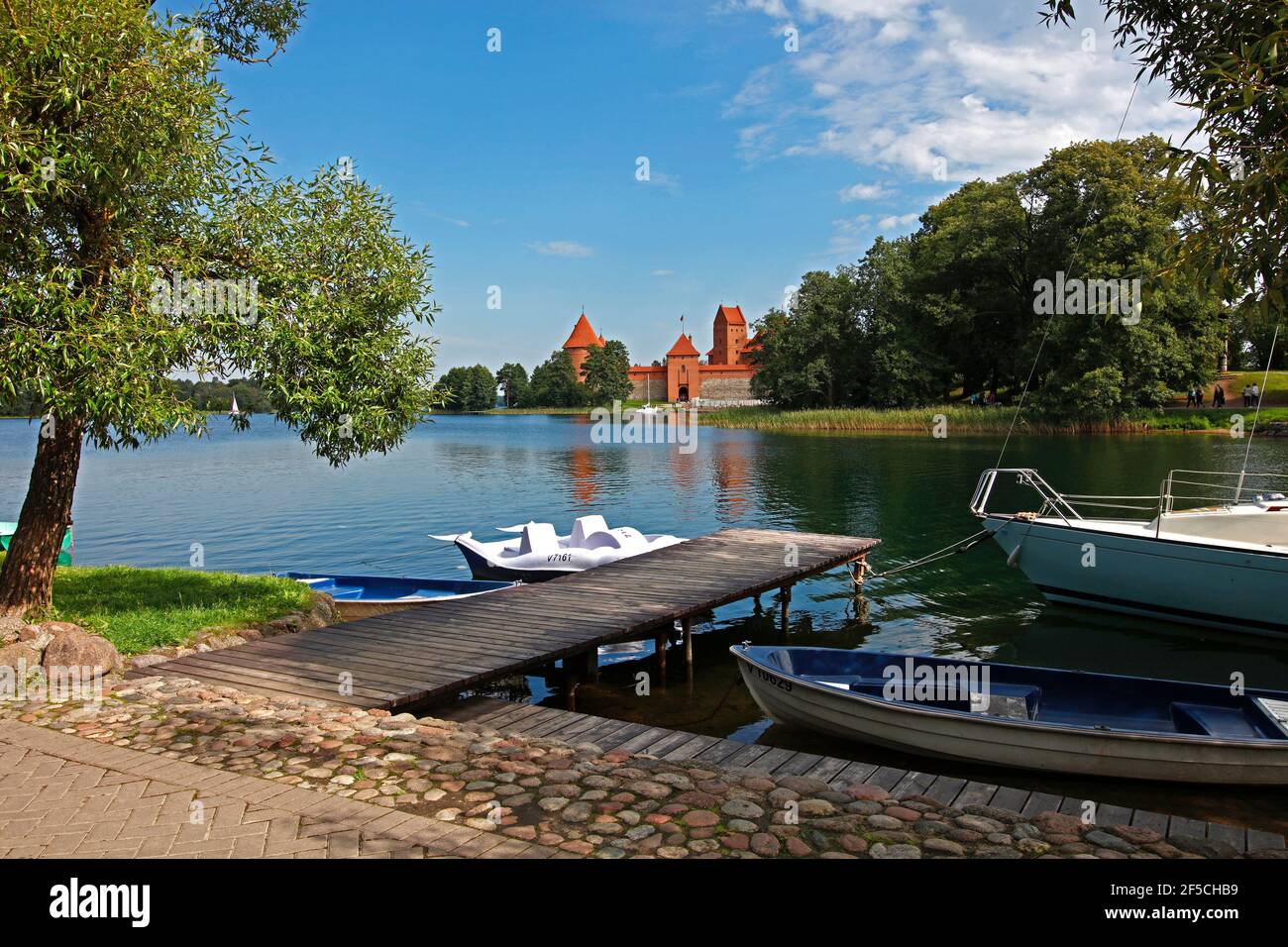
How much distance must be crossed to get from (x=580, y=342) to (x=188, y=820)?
15748 centimetres

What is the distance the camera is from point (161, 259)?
980 centimetres

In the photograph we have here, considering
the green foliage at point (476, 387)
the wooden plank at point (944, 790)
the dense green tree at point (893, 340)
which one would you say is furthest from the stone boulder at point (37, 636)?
the green foliage at point (476, 387)

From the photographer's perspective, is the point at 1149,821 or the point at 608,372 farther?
the point at 608,372

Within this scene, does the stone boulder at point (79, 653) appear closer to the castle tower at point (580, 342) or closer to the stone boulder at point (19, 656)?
the stone boulder at point (19, 656)

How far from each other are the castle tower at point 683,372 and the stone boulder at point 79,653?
451ft

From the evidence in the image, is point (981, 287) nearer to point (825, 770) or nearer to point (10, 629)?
point (825, 770)

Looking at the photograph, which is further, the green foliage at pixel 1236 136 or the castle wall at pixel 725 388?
the castle wall at pixel 725 388

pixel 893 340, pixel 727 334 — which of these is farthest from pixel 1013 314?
pixel 727 334

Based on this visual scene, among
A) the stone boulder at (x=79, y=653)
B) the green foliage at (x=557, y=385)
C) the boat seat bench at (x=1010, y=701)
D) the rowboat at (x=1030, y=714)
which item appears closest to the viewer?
the rowboat at (x=1030, y=714)

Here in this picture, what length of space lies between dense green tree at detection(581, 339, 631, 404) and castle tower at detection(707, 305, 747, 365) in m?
21.5

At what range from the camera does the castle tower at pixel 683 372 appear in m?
145

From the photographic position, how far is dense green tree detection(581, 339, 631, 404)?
145 metres
